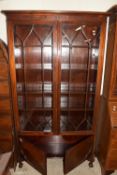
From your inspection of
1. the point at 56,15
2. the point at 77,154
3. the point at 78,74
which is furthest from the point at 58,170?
the point at 56,15

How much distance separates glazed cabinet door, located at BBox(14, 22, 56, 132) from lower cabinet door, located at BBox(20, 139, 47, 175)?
0.22 m

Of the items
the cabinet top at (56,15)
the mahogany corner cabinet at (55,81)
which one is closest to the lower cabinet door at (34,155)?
the mahogany corner cabinet at (55,81)

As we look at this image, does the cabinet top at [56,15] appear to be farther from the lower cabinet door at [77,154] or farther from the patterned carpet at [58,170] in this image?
the patterned carpet at [58,170]

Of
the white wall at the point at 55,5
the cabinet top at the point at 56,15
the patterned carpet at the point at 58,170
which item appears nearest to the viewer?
the cabinet top at the point at 56,15

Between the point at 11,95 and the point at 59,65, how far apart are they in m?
0.70

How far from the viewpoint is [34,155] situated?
184 cm

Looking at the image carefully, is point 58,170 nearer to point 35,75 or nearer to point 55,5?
point 35,75

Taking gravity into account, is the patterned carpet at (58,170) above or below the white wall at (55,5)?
below

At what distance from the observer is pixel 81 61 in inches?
77.2

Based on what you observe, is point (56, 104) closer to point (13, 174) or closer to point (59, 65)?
point (59, 65)

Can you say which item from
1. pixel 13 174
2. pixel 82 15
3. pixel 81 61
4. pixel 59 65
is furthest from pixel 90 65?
pixel 13 174

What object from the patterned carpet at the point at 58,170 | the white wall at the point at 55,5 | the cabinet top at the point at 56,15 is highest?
the white wall at the point at 55,5

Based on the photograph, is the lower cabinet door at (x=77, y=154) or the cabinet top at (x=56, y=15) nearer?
the cabinet top at (x=56, y=15)

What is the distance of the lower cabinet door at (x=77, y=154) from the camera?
179 cm
